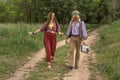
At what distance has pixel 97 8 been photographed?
162 ft

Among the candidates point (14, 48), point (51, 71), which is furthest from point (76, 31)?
point (14, 48)

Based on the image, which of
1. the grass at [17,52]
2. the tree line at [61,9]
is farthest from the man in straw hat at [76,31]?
the tree line at [61,9]

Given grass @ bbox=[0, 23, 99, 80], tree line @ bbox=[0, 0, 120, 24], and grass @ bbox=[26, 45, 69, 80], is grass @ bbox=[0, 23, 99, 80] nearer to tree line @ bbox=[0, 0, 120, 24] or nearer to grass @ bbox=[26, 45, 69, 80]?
grass @ bbox=[26, 45, 69, 80]

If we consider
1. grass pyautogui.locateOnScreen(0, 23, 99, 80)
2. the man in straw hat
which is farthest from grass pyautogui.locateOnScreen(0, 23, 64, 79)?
the man in straw hat

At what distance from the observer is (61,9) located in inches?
1316

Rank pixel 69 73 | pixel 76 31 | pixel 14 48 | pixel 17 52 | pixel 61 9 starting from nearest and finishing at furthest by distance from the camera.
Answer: pixel 69 73, pixel 76 31, pixel 17 52, pixel 14 48, pixel 61 9

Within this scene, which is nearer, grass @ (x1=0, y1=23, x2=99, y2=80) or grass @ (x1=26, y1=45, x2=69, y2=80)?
grass @ (x1=26, y1=45, x2=69, y2=80)

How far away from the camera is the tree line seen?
3375 cm

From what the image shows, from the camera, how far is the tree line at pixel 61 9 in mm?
33750

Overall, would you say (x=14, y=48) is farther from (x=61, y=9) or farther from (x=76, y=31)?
(x=61, y=9)

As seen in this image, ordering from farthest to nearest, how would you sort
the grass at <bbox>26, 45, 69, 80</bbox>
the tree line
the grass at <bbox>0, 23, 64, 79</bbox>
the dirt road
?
the tree line, the grass at <bbox>0, 23, 64, 79</bbox>, the dirt road, the grass at <bbox>26, 45, 69, 80</bbox>

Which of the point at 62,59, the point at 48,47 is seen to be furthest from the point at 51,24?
the point at 62,59

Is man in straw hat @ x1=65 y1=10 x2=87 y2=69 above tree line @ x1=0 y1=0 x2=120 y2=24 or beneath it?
beneath

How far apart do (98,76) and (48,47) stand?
90.2 inches
